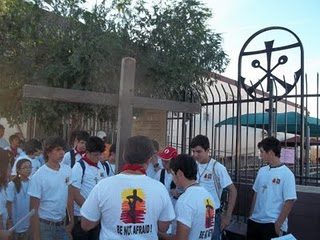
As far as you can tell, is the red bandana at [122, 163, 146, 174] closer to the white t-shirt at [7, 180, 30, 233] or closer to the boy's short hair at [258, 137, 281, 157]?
the white t-shirt at [7, 180, 30, 233]

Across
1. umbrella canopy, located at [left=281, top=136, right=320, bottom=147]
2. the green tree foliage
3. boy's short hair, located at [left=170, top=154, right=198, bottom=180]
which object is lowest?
boy's short hair, located at [left=170, top=154, right=198, bottom=180]

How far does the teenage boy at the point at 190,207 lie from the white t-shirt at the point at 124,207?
11.2 inches

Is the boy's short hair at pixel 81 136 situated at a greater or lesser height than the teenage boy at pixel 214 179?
greater

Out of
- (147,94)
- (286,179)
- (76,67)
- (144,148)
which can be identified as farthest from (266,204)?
(76,67)

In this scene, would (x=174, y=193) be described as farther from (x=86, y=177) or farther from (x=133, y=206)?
(x=133, y=206)

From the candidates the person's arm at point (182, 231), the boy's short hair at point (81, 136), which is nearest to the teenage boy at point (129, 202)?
the person's arm at point (182, 231)

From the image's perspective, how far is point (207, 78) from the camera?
406 inches

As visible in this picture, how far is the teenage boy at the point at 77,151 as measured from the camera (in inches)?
242

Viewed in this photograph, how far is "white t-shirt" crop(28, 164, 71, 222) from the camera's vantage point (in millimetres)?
4832

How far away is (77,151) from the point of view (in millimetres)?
6367

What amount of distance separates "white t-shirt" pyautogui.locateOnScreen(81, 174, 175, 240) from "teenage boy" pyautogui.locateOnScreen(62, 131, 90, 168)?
113 inches

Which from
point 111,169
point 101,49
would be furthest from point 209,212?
point 101,49

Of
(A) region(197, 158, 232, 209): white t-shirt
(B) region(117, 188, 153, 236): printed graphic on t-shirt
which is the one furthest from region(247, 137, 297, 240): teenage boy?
(B) region(117, 188, 153, 236): printed graphic on t-shirt

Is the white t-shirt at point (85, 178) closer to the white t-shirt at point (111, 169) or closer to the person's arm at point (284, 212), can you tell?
the white t-shirt at point (111, 169)
